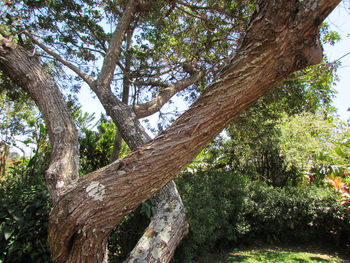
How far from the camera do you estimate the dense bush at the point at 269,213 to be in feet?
16.7

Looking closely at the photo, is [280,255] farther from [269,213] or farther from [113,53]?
[113,53]

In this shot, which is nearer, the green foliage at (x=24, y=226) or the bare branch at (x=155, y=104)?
the green foliage at (x=24, y=226)

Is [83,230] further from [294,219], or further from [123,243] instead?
[294,219]

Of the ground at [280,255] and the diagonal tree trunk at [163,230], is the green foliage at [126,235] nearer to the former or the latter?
the diagonal tree trunk at [163,230]

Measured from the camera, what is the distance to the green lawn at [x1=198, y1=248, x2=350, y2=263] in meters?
4.55

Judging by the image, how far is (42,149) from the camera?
589 cm

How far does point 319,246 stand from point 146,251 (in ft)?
19.3

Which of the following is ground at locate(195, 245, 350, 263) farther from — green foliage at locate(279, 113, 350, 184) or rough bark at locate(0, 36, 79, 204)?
rough bark at locate(0, 36, 79, 204)

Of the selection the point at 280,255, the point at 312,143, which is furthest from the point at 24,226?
the point at 312,143

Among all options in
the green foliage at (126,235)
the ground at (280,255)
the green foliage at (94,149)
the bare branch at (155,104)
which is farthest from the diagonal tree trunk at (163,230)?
the green foliage at (94,149)

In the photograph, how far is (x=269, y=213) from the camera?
5.51 m

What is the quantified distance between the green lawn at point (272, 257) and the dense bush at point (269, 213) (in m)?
0.35

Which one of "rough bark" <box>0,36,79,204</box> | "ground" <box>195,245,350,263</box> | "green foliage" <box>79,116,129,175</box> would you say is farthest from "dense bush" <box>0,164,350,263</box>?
"green foliage" <box>79,116,129,175</box>

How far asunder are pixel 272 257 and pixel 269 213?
1043mm
